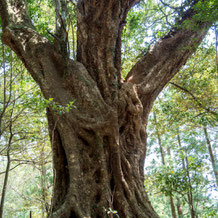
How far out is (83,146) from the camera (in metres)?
3.48

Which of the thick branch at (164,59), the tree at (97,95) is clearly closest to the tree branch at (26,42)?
the tree at (97,95)

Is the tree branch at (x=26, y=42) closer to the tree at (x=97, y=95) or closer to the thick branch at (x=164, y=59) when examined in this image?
the tree at (x=97, y=95)

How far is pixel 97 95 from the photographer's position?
11.9ft

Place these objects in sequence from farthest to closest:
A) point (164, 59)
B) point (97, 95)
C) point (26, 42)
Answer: point (164, 59) < point (26, 42) < point (97, 95)

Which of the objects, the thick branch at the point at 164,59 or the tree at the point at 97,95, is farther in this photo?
the thick branch at the point at 164,59

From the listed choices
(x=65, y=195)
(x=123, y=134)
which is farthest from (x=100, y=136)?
(x=65, y=195)

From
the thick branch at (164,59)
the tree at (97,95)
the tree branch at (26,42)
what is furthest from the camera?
the thick branch at (164,59)

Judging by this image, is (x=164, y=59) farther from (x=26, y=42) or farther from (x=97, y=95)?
(x=26, y=42)

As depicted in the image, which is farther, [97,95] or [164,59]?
[164,59]

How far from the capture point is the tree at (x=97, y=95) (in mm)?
3246

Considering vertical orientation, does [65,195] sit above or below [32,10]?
below

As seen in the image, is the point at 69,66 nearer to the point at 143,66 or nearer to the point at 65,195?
the point at 143,66

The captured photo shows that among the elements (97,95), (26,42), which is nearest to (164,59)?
(97,95)

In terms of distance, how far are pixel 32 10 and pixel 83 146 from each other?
4.19 m
